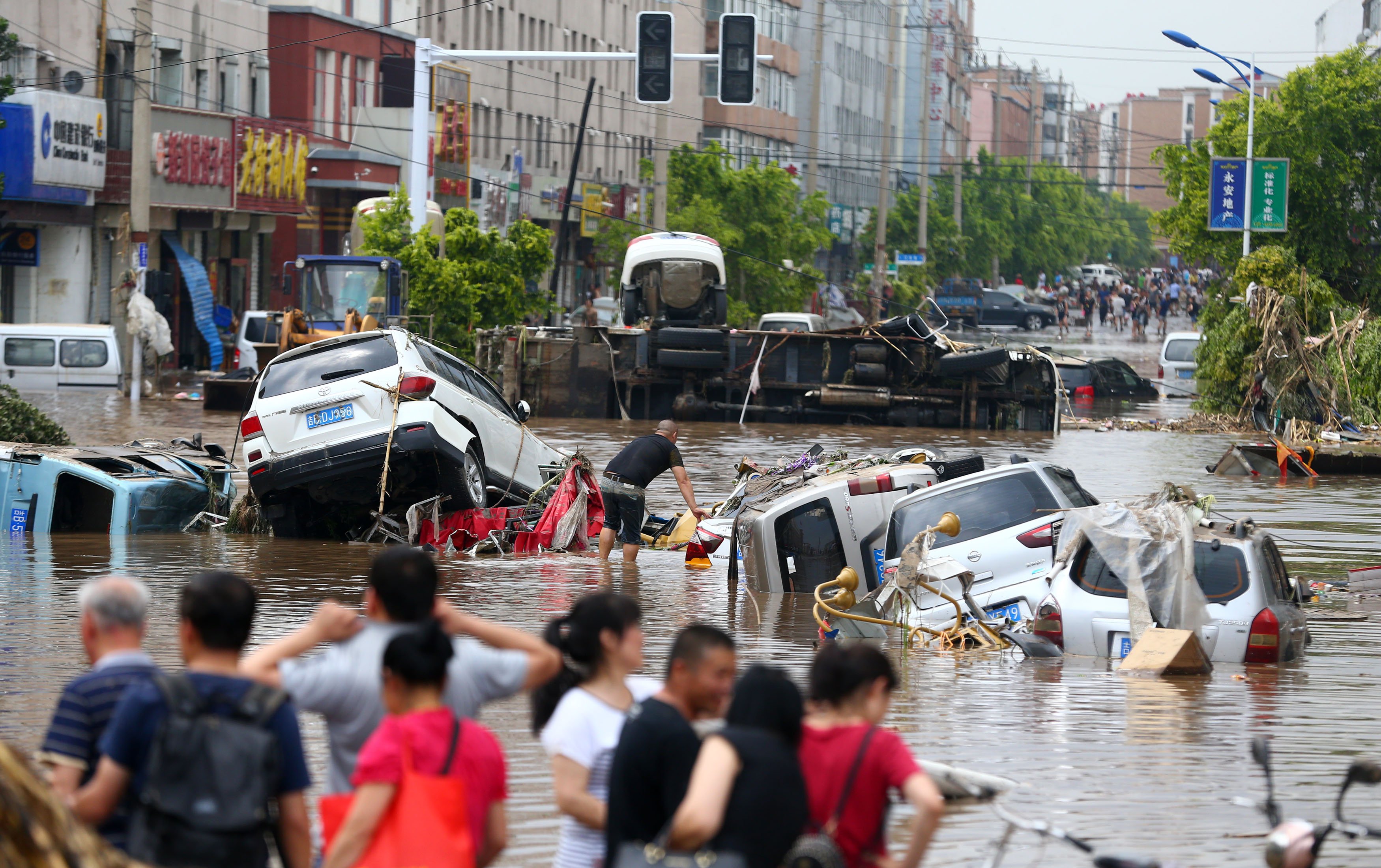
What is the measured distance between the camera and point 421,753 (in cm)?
437

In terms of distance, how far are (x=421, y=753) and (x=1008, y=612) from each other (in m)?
7.61

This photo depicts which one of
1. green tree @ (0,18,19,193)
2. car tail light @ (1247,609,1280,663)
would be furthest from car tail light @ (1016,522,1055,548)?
green tree @ (0,18,19,193)

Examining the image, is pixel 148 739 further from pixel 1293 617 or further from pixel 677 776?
pixel 1293 617

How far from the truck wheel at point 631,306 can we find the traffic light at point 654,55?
37.6 ft

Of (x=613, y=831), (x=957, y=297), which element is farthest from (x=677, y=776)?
(x=957, y=297)

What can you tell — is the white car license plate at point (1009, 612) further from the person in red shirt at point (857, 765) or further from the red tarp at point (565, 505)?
the person in red shirt at point (857, 765)

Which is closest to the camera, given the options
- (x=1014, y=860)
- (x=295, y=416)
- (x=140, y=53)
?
(x=1014, y=860)

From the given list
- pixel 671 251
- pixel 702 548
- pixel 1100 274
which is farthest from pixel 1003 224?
pixel 702 548

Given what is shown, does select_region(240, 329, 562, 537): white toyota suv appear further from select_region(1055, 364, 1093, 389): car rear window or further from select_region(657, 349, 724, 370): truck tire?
select_region(1055, 364, 1093, 389): car rear window

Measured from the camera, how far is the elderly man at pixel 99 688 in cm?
428

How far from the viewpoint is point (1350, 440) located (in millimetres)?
28797

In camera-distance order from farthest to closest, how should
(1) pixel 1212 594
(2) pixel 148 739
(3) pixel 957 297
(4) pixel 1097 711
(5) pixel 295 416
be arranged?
(3) pixel 957 297, (5) pixel 295 416, (1) pixel 1212 594, (4) pixel 1097 711, (2) pixel 148 739

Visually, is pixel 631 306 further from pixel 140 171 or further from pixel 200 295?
pixel 200 295

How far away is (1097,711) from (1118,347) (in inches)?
2330
